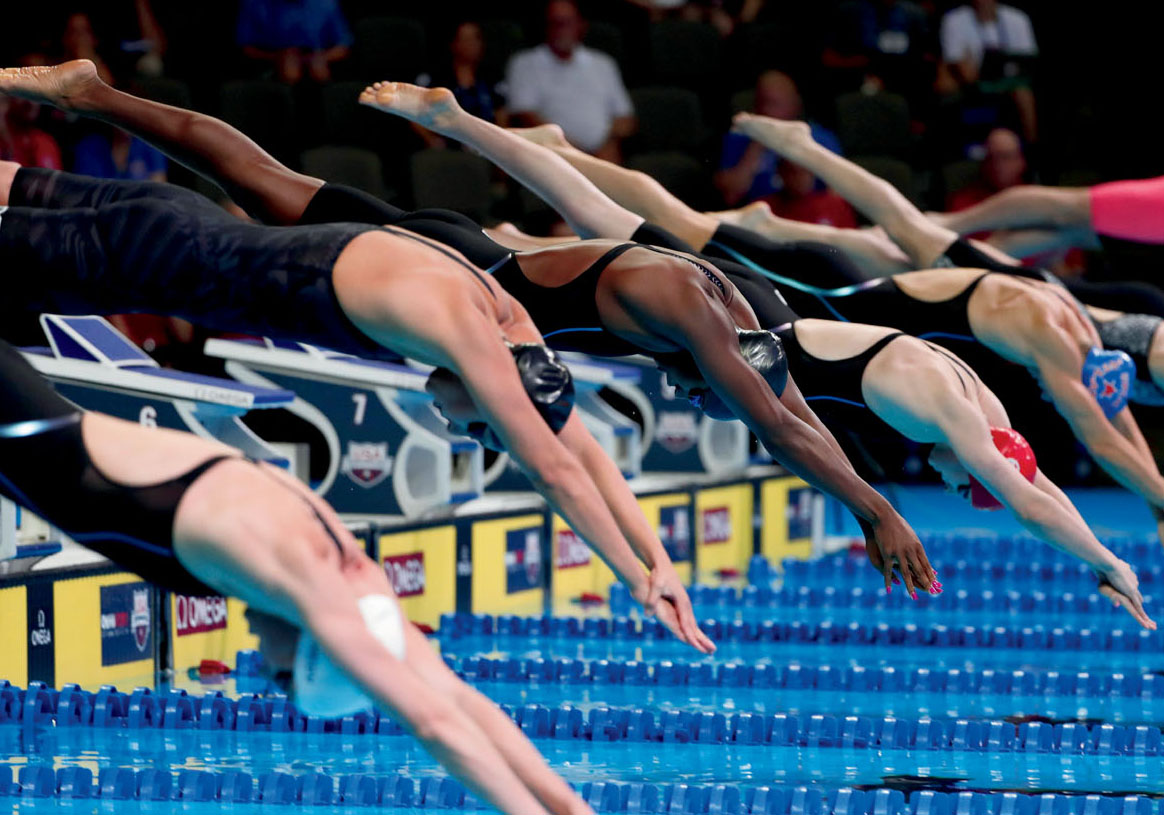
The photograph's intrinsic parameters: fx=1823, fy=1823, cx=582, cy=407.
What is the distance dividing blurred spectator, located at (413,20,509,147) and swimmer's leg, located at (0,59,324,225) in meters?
4.53

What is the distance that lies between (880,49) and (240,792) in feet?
27.0

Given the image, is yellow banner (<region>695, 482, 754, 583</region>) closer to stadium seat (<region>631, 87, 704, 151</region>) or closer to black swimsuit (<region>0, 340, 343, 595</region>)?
stadium seat (<region>631, 87, 704, 151</region>)

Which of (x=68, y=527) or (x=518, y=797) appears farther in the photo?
(x=68, y=527)

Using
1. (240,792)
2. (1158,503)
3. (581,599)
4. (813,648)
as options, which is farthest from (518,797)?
(581,599)

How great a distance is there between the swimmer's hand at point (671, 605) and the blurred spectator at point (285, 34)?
21.6 ft

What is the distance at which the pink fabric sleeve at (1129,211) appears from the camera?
22.6 feet

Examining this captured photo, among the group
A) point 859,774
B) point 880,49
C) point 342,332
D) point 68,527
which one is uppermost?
point 880,49

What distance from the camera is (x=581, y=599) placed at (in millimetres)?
8188

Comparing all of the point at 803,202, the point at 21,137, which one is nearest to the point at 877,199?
the point at 803,202

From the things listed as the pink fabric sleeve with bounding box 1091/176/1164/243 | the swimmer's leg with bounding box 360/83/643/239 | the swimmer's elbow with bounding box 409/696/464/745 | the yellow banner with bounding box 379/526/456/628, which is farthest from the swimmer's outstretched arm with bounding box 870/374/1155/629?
the swimmer's elbow with bounding box 409/696/464/745

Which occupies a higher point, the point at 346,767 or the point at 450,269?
the point at 450,269

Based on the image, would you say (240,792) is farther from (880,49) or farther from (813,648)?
(880,49)

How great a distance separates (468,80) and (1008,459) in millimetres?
4874

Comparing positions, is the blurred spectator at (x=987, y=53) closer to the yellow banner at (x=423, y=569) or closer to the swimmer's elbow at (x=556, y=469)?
the yellow banner at (x=423, y=569)
